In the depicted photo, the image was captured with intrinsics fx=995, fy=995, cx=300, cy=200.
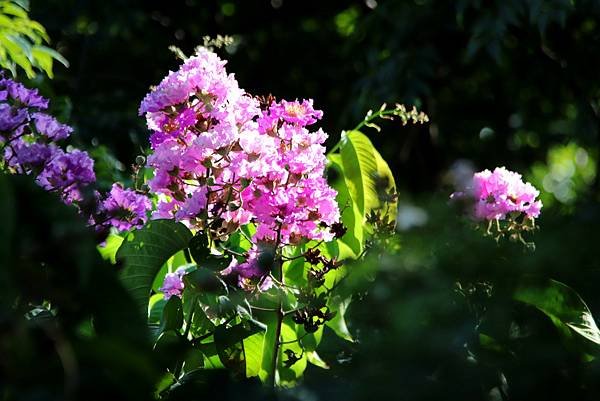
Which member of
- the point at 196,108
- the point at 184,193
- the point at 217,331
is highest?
the point at 196,108

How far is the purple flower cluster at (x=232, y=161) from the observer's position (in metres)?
1.75

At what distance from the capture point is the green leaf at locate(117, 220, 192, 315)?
1776mm

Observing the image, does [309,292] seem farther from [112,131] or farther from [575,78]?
[575,78]

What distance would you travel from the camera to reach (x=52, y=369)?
0.80 meters

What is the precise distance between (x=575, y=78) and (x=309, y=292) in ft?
22.1

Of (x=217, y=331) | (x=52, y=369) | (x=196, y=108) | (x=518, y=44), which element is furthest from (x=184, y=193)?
(x=518, y=44)

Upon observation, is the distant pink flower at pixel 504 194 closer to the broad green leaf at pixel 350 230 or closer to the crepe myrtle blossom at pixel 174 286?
the broad green leaf at pixel 350 230

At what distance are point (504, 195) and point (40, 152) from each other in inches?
33.1

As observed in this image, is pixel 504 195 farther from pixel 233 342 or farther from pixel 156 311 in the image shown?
pixel 156 311

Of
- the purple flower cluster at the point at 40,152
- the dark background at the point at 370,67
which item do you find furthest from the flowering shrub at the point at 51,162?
the dark background at the point at 370,67

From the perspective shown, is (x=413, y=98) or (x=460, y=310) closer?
(x=460, y=310)

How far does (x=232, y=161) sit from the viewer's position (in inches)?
68.4

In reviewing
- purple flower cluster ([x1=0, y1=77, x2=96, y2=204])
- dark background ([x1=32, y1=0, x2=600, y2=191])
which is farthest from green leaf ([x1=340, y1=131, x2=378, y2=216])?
dark background ([x1=32, y1=0, x2=600, y2=191])

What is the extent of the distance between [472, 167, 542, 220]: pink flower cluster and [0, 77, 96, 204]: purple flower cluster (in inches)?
28.2
